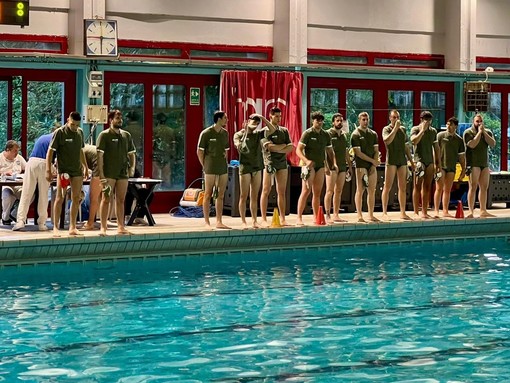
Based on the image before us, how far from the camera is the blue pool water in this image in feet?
25.5

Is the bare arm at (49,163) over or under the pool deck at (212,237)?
over

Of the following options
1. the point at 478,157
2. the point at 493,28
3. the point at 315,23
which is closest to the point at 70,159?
the point at 478,157

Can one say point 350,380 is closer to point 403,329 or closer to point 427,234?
point 403,329

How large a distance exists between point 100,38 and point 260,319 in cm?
817

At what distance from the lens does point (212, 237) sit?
47.7ft

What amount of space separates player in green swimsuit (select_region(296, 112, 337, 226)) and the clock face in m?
3.36

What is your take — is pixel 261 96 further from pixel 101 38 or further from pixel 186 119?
pixel 101 38

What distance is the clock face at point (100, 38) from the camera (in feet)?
54.9

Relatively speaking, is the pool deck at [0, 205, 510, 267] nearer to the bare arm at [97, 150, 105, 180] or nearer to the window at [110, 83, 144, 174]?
the bare arm at [97, 150, 105, 180]

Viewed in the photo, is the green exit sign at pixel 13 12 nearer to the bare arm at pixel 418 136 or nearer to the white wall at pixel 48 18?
the white wall at pixel 48 18

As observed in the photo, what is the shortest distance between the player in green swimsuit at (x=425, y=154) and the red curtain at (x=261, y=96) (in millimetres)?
2440

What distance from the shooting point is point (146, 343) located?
8.66 metres

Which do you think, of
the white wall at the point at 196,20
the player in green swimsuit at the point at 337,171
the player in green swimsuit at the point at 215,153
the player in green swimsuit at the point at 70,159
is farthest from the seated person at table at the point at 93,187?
the player in green swimsuit at the point at 337,171

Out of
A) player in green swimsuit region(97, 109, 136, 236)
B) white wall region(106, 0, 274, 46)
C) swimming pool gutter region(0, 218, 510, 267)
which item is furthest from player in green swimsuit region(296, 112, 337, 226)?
white wall region(106, 0, 274, 46)
